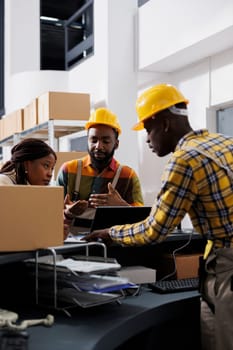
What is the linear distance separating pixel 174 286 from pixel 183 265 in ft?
0.91

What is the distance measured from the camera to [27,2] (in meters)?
6.50

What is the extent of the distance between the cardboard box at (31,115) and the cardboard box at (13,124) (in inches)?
5.2

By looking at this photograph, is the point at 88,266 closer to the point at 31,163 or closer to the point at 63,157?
the point at 31,163

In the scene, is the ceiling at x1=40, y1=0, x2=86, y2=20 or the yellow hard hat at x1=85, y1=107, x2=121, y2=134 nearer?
the yellow hard hat at x1=85, y1=107, x2=121, y2=134

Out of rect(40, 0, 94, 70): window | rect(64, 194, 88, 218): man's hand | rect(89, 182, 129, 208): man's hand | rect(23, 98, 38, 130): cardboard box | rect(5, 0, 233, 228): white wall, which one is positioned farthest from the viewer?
rect(40, 0, 94, 70): window

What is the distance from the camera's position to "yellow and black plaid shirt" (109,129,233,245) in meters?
1.52

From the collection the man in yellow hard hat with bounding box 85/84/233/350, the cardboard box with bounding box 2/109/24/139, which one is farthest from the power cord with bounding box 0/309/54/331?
the cardboard box with bounding box 2/109/24/139

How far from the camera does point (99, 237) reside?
74.6 inches

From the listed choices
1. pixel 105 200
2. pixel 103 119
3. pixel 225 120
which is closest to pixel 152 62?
pixel 225 120

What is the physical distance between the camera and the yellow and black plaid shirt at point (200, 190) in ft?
4.98

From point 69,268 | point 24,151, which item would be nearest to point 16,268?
point 69,268

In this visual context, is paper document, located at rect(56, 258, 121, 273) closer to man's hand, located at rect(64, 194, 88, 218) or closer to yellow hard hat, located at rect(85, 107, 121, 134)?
man's hand, located at rect(64, 194, 88, 218)

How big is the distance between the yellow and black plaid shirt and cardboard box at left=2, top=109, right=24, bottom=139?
14.2 ft

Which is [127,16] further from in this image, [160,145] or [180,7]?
[160,145]
